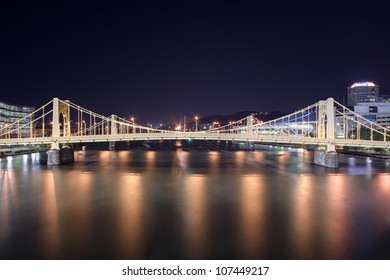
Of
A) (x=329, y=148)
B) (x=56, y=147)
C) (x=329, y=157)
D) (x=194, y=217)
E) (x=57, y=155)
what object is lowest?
(x=194, y=217)

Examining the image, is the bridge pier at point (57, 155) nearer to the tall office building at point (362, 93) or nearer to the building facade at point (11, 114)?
the building facade at point (11, 114)

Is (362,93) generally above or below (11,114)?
above

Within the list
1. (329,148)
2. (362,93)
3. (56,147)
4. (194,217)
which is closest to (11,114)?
(56,147)

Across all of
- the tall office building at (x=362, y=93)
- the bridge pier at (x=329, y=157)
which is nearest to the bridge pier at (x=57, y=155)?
the bridge pier at (x=329, y=157)

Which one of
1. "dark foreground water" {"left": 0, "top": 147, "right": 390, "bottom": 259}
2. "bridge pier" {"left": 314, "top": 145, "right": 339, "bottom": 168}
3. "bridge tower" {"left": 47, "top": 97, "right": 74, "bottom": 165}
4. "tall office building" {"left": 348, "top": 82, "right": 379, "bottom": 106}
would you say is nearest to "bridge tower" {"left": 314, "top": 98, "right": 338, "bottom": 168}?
"bridge pier" {"left": 314, "top": 145, "right": 339, "bottom": 168}

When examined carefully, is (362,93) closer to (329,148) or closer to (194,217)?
(329,148)

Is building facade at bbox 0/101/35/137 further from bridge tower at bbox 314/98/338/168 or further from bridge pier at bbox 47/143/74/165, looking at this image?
bridge tower at bbox 314/98/338/168
